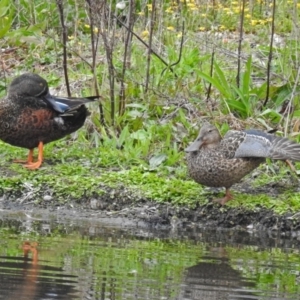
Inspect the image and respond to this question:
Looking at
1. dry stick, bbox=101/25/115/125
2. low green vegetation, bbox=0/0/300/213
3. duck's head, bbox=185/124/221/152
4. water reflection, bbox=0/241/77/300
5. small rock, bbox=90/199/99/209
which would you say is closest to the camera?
water reflection, bbox=0/241/77/300

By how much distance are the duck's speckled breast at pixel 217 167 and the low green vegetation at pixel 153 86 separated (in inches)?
7.1

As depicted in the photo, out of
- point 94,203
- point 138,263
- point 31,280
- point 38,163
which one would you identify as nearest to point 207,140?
point 94,203

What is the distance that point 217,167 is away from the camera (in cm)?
788

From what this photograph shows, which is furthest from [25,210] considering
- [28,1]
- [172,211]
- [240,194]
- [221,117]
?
[28,1]

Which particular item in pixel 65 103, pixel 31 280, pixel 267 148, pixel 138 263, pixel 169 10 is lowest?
pixel 31 280

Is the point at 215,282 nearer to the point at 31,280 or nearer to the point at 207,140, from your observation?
the point at 31,280

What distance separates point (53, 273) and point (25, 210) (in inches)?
93.5

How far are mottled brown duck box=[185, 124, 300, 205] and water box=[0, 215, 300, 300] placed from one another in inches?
17.2

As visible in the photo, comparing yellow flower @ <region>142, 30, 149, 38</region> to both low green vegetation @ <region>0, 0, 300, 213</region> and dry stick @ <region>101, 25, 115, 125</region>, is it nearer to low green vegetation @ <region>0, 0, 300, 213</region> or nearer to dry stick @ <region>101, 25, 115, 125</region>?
low green vegetation @ <region>0, 0, 300, 213</region>

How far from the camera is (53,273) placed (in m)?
5.82

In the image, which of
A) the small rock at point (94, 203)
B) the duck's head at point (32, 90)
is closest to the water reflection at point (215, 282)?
the small rock at point (94, 203)

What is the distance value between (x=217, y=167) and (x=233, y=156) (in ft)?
0.52

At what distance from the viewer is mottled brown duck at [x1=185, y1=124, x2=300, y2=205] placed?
7.88m

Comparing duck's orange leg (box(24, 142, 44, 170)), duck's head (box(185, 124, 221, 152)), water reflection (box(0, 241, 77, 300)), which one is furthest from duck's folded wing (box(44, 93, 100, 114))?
water reflection (box(0, 241, 77, 300))
